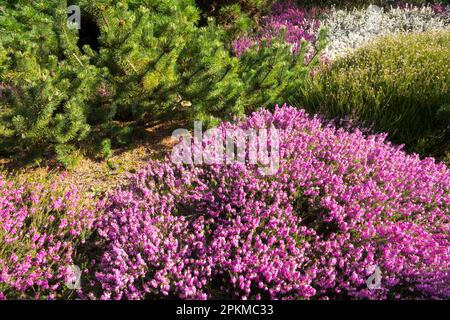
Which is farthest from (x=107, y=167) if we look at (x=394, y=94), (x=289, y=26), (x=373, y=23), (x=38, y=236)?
(x=373, y=23)

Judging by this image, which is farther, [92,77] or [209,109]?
[209,109]

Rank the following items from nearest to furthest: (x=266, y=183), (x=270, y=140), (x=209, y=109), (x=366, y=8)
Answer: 1. (x=266, y=183)
2. (x=270, y=140)
3. (x=209, y=109)
4. (x=366, y=8)

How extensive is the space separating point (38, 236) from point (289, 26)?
20.7 ft

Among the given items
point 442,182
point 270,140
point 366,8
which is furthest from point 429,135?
point 366,8

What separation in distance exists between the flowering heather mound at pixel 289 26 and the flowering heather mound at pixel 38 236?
3.69 metres

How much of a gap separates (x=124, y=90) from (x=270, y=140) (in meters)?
1.51

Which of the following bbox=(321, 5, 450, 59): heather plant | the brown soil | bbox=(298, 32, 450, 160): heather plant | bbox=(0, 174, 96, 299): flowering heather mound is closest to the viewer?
bbox=(0, 174, 96, 299): flowering heather mound

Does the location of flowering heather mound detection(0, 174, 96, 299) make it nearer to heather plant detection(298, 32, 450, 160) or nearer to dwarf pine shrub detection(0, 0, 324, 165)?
dwarf pine shrub detection(0, 0, 324, 165)

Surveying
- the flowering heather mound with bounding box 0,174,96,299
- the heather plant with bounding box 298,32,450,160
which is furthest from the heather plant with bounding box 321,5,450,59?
the flowering heather mound with bounding box 0,174,96,299

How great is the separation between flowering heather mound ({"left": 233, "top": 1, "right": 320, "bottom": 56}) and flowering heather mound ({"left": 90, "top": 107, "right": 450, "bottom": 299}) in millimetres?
3221

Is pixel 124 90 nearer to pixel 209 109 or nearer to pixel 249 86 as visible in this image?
pixel 209 109

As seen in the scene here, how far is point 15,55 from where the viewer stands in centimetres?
359

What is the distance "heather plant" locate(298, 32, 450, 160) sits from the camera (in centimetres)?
477

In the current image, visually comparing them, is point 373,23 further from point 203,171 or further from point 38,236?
point 38,236
